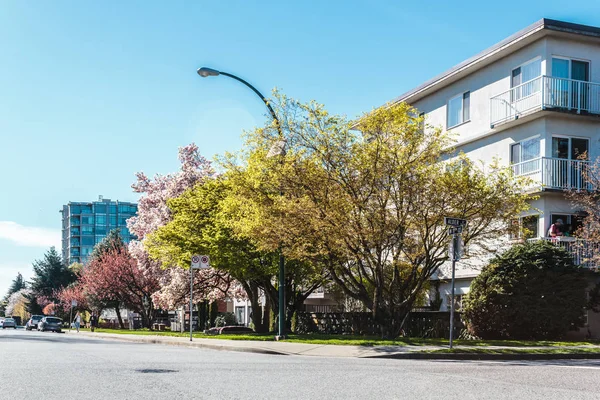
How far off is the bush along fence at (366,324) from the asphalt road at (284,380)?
12461 millimetres

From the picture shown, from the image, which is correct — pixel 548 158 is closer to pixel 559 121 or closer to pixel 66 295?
pixel 559 121

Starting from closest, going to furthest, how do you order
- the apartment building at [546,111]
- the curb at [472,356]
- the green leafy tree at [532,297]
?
the curb at [472,356], the green leafy tree at [532,297], the apartment building at [546,111]

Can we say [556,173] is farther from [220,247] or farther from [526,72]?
[220,247]

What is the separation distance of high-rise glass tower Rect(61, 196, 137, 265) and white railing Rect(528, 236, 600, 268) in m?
173

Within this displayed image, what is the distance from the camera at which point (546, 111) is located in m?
28.0

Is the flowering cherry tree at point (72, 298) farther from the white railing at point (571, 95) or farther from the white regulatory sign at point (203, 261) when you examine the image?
the white railing at point (571, 95)

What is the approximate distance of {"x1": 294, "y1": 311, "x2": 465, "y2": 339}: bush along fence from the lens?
27938 mm

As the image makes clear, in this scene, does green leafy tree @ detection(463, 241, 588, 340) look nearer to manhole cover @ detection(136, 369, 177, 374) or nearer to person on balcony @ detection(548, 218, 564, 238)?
person on balcony @ detection(548, 218, 564, 238)

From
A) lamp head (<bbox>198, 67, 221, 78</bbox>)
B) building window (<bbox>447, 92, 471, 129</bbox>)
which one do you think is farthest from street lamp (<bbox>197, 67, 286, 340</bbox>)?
building window (<bbox>447, 92, 471, 129</bbox>)

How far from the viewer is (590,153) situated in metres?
29.5

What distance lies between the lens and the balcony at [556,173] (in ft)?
92.3

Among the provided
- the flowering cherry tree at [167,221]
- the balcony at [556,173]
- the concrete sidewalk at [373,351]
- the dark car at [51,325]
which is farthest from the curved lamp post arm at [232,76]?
the dark car at [51,325]

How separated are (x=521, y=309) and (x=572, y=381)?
13.7 meters

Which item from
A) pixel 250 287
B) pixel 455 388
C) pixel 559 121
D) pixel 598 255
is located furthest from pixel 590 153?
pixel 455 388
